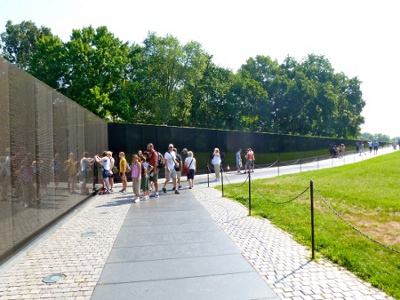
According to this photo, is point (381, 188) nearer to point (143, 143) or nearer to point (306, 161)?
point (143, 143)

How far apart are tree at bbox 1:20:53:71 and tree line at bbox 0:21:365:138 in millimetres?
113

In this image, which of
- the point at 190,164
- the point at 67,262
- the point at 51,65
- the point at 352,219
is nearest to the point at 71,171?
the point at 67,262

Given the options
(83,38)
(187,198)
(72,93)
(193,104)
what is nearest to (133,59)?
(83,38)

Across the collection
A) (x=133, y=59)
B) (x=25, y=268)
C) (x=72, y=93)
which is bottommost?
(x=25, y=268)

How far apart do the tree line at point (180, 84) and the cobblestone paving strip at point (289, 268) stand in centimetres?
2780

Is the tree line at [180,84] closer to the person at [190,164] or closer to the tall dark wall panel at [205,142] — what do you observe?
the tall dark wall panel at [205,142]

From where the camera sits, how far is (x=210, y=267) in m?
5.53

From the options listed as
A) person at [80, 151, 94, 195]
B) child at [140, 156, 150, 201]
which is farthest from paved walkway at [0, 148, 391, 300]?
child at [140, 156, 150, 201]

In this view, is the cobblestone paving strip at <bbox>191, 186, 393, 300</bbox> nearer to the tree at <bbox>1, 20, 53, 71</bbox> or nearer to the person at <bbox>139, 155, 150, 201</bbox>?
the person at <bbox>139, 155, 150, 201</bbox>

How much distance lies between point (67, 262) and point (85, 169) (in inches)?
274

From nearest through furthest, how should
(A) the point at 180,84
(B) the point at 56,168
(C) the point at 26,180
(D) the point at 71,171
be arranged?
(C) the point at 26,180 → (B) the point at 56,168 → (D) the point at 71,171 → (A) the point at 180,84

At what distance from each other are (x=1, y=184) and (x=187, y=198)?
7473 millimetres

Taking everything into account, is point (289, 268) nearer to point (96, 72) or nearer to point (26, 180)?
point (26, 180)

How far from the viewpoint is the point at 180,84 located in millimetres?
52250
